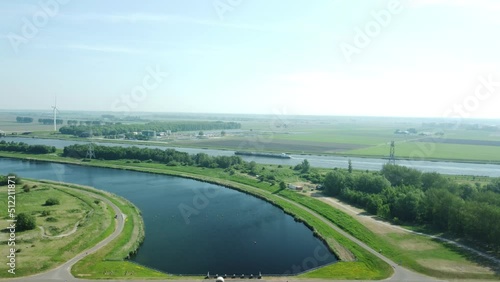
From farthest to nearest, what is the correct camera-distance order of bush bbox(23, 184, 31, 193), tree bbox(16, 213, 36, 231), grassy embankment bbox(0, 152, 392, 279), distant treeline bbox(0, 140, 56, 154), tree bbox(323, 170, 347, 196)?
distant treeline bbox(0, 140, 56, 154) → tree bbox(323, 170, 347, 196) → bush bbox(23, 184, 31, 193) → tree bbox(16, 213, 36, 231) → grassy embankment bbox(0, 152, 392, 279)

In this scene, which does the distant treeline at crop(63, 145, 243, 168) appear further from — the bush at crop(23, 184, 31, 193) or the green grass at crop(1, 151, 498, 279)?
the bush at crop(23, 184, 31, 193)

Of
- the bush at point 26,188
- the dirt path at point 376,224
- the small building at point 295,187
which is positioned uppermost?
the small building at point 295,187

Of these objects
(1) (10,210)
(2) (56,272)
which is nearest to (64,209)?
(1) (10,210)

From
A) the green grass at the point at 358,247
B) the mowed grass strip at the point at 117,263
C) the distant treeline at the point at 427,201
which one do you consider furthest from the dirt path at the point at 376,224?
the mowed grass strip at the point at 117,263

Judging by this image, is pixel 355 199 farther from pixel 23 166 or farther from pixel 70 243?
pixel 23 166

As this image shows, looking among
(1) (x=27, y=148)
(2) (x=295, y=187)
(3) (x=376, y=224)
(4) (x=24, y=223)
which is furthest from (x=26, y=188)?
(3) (x=376, y=224)

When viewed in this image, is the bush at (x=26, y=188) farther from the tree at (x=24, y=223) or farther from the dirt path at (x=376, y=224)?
the dirt path at (x=376, y=224)

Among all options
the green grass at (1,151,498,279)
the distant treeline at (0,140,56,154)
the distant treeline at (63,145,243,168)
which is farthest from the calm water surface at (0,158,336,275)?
the distant treeline at (0,140,56,154)
